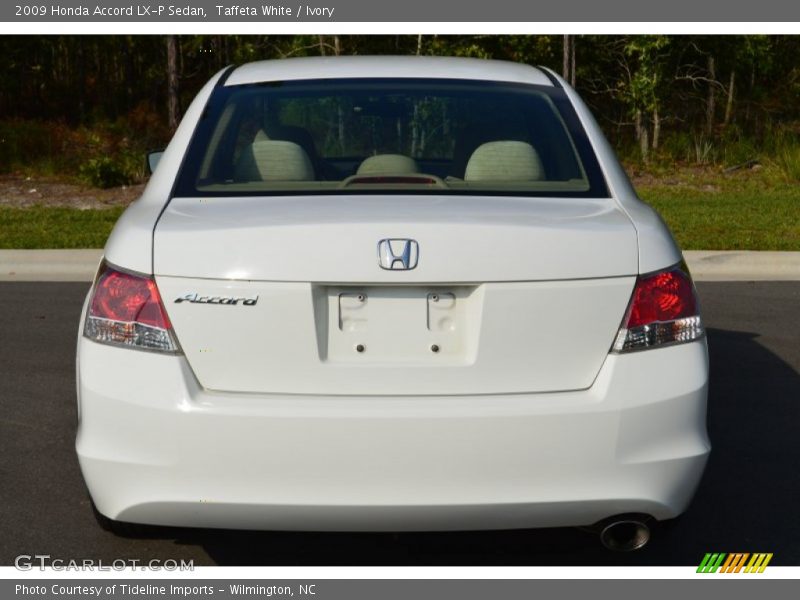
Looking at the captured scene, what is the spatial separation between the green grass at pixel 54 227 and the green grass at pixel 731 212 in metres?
5.52

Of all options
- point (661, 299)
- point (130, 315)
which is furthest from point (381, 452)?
point (661, 299)

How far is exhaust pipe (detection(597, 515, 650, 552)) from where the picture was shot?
11.6ft

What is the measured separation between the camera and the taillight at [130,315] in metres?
3.41

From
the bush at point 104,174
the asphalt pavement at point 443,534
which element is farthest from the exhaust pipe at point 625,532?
the bush at point 104,174

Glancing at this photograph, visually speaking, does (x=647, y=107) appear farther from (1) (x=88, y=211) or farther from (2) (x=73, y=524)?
(2) (x=73, y=524)

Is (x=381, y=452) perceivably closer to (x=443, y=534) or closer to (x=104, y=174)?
(x=443, y=534)

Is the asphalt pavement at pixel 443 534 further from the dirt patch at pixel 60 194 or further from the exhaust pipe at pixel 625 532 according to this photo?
the dirt patch at pixel 60 194

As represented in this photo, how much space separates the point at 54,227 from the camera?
12891 mm

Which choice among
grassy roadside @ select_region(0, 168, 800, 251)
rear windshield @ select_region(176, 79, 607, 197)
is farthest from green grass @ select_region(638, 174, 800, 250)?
rear windshield @ select_region(176, 79, 607, 197)

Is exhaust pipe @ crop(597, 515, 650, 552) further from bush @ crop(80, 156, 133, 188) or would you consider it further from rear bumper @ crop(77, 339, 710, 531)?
bush @ crop(80, 156, 133, 188)

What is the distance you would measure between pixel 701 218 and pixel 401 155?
9187 millimetres

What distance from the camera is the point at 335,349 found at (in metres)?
3.38

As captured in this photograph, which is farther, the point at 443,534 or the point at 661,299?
the point at 443,534

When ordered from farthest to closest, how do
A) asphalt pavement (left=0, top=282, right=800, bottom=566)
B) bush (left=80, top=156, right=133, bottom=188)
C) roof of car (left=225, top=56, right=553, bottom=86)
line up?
bush (left=80, top=156, right=133, bottom=188)
roof of car (left=225, top=56, right=553, bottom=86)
asphalt pavement (left=0, top=282, right=800, bottom=566)
